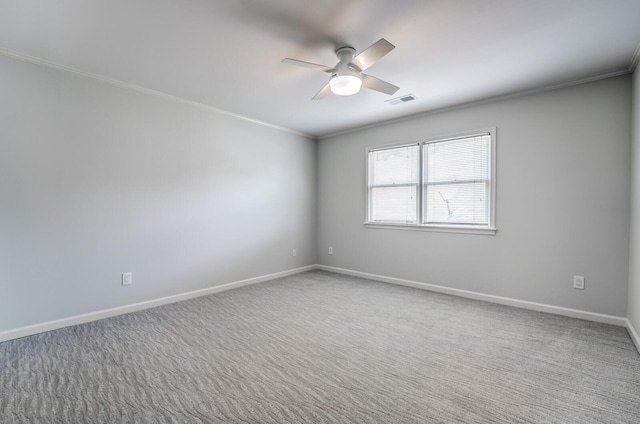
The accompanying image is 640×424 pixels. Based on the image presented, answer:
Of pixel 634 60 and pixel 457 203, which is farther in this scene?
pixel 457 203

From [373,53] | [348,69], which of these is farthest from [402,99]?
[373,53]

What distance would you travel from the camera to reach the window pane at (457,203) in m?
3.86

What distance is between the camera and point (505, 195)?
366cm

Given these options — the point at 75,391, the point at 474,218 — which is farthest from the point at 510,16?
the point at 75,391

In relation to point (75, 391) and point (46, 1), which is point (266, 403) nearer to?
point (75, 391)

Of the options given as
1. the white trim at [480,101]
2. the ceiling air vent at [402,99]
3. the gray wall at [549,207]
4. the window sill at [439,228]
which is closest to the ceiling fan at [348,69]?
the ceiling air vent at [402,99]

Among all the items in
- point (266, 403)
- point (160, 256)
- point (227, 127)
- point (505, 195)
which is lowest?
point (266, 403)

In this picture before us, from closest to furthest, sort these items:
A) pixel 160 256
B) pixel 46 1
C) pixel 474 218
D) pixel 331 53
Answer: pixel 46 1 → pixel 331 53 → pixel 160 256 → pixel 474 218

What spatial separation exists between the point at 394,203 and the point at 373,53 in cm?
282

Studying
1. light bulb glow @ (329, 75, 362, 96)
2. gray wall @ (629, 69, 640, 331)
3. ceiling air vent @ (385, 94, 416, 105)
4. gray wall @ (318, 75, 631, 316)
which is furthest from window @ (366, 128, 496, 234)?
light bulb glow @ (329, 75, 362, 96)

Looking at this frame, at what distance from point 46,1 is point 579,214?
4949mm

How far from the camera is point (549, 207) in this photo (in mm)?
3363

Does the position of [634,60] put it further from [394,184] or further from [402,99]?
[394,184]

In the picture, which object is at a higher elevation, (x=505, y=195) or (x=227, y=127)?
(x=227, y=127)
